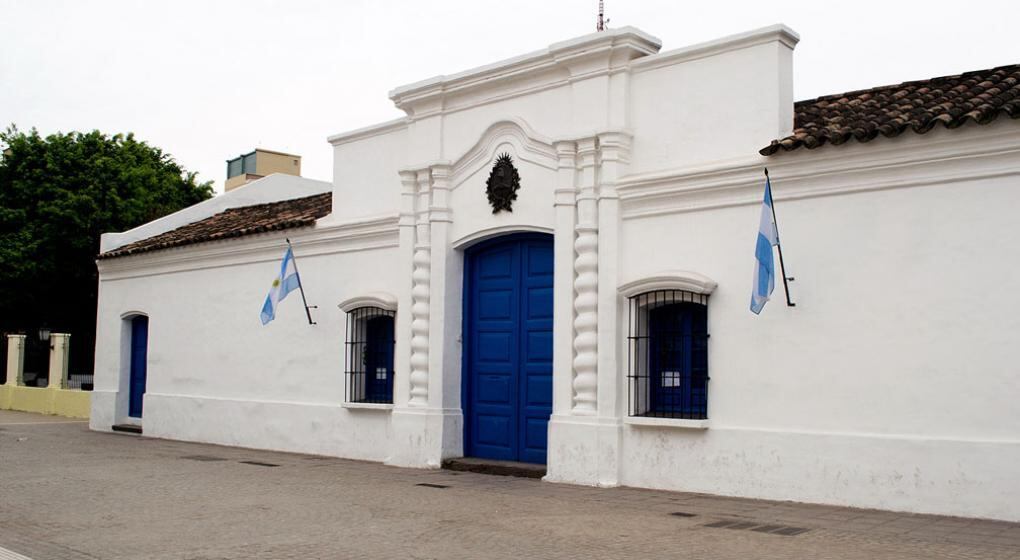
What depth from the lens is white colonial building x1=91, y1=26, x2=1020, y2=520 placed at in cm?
936

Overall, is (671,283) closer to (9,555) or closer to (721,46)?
(721,46)

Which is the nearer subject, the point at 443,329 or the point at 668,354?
the point at 668,354

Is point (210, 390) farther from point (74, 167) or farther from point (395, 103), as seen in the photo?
point (74, 167)

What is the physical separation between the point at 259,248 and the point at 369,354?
3.25 meters

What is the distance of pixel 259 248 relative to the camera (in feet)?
56.3

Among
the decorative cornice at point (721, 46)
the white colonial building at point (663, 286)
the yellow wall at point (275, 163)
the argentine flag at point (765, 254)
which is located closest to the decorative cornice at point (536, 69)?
the white colonial building at point (663, 286)

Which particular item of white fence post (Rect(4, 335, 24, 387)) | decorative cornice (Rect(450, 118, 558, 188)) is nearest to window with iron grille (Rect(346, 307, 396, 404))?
decorative cornice (Rect(450, 118, 558, 188))

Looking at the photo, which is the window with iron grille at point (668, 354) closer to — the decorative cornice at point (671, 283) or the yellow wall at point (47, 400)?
the decorative cornice at point (671, 283)

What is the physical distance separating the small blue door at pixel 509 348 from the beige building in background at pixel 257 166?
63.2 ft

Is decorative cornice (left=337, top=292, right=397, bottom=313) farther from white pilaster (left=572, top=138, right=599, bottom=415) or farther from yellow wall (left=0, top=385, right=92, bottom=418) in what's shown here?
yellow wall (left=0, top=385, right=92, bottom=418)

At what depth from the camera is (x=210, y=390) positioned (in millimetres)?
17844

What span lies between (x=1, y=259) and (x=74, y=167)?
389 cm

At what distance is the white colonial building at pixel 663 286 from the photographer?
9359 millimetres

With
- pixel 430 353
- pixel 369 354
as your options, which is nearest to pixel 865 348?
pixel 430 353
